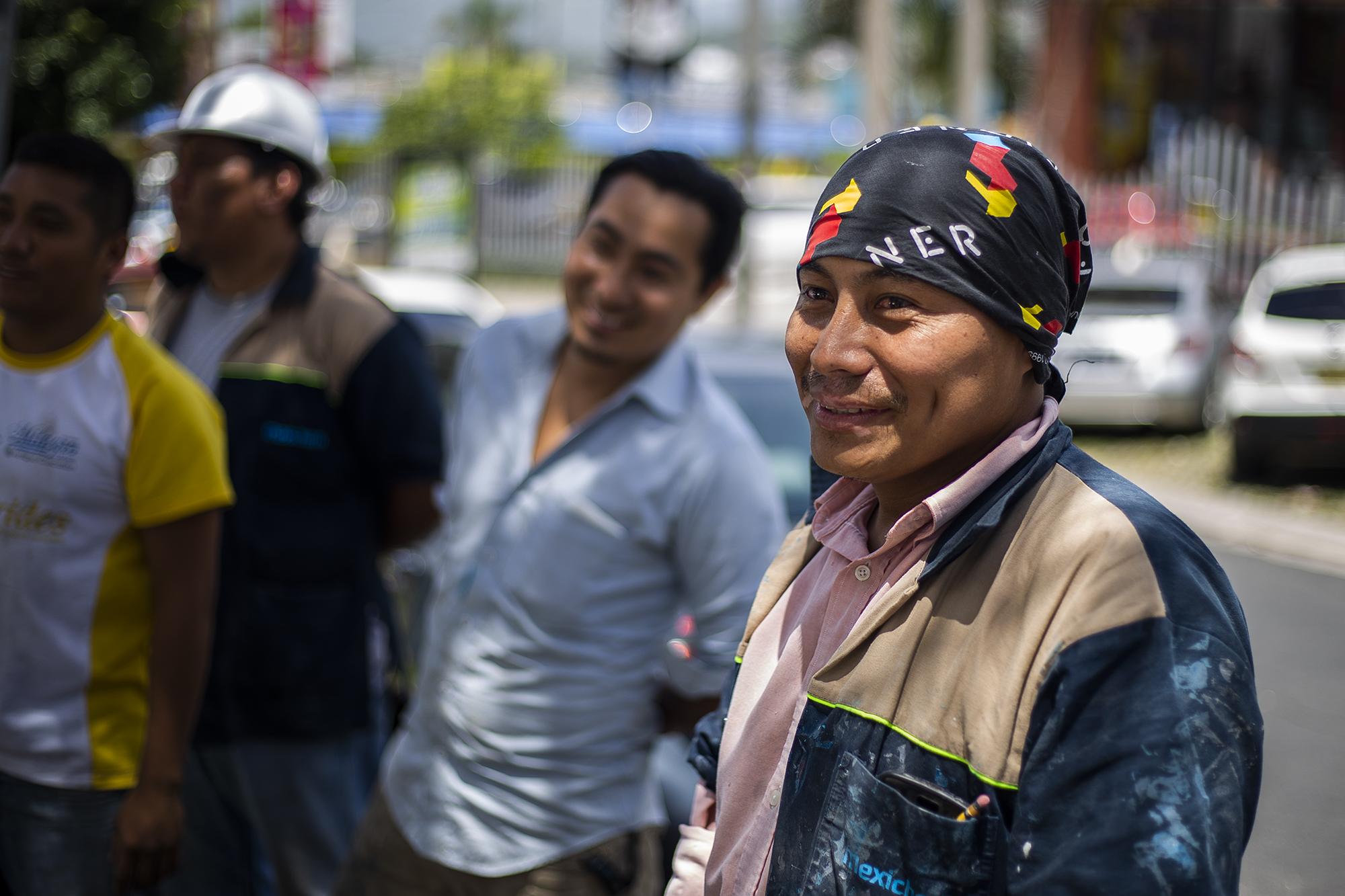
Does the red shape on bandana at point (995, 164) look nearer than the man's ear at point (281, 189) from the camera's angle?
Yes

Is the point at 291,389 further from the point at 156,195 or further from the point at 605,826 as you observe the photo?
the point at 156,195

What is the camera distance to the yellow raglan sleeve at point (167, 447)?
8.39ft

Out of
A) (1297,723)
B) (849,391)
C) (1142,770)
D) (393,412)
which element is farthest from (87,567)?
(1297,723)

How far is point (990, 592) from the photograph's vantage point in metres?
1.38

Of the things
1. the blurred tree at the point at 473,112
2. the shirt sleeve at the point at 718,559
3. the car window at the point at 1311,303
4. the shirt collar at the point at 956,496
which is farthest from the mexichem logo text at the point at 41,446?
the blurred tree at the point at 473,112

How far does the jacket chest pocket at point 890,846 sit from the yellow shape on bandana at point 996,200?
579mm

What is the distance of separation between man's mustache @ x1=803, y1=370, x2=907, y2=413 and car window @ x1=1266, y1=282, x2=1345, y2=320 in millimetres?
10212

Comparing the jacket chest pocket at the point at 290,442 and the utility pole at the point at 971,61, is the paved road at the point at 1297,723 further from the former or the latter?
the utility pole at the point at 971,61

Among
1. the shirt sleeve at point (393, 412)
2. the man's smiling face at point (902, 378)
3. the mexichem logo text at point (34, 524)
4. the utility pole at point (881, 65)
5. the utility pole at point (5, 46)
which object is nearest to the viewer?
the man's smiling face at point (902, 378)

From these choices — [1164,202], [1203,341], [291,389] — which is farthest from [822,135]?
[291,389]

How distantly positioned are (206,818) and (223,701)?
0.28 m

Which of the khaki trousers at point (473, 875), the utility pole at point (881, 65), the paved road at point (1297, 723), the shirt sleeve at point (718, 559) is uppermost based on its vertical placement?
the utility pole at point (881, 65)

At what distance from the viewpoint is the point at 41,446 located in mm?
2547

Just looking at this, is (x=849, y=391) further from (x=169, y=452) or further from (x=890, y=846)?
(x=169, y=452)
